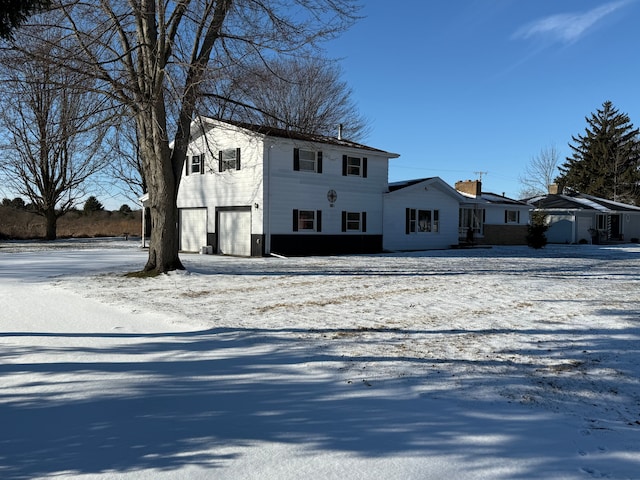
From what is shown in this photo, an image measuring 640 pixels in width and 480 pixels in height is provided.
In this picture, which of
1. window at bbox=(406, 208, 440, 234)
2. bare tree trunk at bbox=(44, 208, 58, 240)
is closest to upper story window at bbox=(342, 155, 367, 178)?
window at bbox=(406, 208, 440, 234)

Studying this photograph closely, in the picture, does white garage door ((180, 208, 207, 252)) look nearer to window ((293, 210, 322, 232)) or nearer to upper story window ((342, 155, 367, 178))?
window ((293, 210, 322, 232))

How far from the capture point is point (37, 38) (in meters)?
10.8

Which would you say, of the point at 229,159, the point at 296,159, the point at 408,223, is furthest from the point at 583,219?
the point at 229,159

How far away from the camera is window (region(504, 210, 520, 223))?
35.0 meters

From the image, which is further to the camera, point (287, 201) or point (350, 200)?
point (350, 200)

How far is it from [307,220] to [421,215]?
26.0 feet

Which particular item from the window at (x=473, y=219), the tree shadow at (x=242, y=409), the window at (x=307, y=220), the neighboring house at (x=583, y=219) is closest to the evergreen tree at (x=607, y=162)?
the neighboring house at (x=583, y=219)

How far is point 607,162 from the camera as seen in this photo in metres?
58.5

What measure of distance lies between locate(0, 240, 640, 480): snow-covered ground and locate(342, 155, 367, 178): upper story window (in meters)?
15.5

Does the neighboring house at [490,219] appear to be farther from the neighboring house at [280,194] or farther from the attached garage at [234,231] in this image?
the attached garage at [234,231]

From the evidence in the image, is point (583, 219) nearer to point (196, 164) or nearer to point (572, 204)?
point (572, 204)

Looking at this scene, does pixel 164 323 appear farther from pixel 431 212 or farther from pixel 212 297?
pixel 431 212

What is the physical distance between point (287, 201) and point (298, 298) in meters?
12.8

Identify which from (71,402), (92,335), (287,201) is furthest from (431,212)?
(71,402)
